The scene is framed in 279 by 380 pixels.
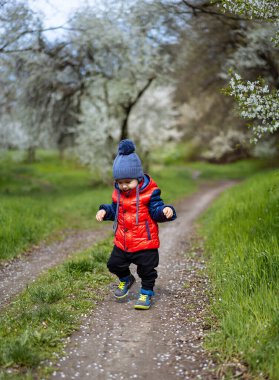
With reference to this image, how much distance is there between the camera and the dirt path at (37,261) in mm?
6910

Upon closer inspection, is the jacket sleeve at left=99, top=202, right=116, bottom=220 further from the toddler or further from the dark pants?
Answer: the dark pants

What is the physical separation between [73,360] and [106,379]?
0.51 metres

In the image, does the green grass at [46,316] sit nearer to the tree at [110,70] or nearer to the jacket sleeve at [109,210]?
the jacket sleeve at [109,210]

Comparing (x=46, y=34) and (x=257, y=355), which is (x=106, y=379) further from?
(x=46, y=34)

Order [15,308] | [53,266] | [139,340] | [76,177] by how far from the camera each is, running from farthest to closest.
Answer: [76,177] < [53,266] < [15,308] < [139,340]

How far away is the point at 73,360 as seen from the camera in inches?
165

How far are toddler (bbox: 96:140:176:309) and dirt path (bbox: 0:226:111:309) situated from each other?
2022 millimetres

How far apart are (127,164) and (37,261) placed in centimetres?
428

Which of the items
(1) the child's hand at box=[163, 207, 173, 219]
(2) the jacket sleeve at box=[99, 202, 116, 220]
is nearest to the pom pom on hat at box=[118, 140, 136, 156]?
(2) the jacket sleeve at box=[99, 202, 116, 220]

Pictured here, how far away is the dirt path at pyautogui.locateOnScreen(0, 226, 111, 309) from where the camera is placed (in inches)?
272

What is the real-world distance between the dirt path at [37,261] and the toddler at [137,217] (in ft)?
6.63

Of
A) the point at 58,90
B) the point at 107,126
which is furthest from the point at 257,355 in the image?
the point at 107,126

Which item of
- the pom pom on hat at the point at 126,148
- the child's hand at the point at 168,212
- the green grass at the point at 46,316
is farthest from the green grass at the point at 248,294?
the pom pom on hat at the point at 126,148

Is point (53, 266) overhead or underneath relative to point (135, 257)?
underneath
